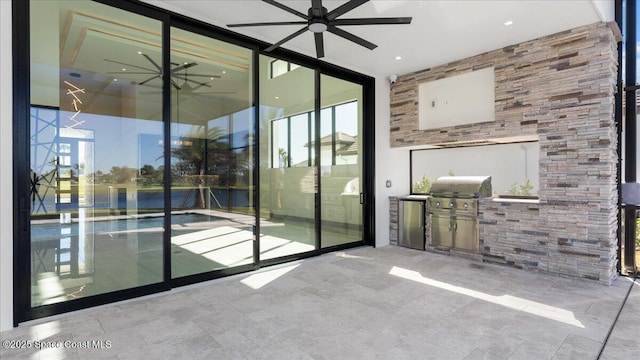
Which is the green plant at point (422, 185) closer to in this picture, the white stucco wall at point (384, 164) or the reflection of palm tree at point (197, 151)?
the white stucco wall at point (384, 164)

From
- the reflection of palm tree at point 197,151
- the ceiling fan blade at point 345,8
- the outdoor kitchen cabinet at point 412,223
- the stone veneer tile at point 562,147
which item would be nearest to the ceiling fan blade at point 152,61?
the reflection of palm tree at point 197,151

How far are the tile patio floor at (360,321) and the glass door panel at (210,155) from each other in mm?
465

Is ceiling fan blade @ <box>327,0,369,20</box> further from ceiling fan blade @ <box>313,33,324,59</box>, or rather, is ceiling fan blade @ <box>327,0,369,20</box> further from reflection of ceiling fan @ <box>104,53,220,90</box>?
reflection of ceiling fan @ <box>104,53,220,90</box>

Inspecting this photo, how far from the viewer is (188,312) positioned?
3.00 meters

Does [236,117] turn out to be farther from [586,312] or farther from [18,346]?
[586,312]

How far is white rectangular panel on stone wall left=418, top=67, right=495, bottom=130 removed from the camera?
4922mm

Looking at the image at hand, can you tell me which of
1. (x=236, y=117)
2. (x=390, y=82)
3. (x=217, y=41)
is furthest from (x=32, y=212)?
(x=390, y=82)

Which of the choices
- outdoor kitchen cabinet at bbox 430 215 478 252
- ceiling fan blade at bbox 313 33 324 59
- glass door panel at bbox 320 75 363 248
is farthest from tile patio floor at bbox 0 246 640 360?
ceiling fan blade at bbox 313 33 324 59

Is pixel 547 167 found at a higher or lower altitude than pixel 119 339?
higher

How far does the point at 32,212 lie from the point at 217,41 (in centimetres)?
258

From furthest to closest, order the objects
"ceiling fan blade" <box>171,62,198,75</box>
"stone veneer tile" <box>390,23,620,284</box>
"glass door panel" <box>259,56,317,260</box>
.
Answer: "glass door panel" <box>259,56,317,260</box> < "stone veneer tile" <box>390,23,620,284</box> < "ceiling fan blade" <box>171,62,198,75</box>

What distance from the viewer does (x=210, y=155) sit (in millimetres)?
3936

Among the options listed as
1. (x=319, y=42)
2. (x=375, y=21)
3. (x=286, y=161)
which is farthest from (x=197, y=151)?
(x=375, y=21)

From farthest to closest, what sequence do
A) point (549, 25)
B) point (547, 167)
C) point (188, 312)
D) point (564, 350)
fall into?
point (547, 167) < point (549, 25) < point (188, 312) < point (564, 350)
